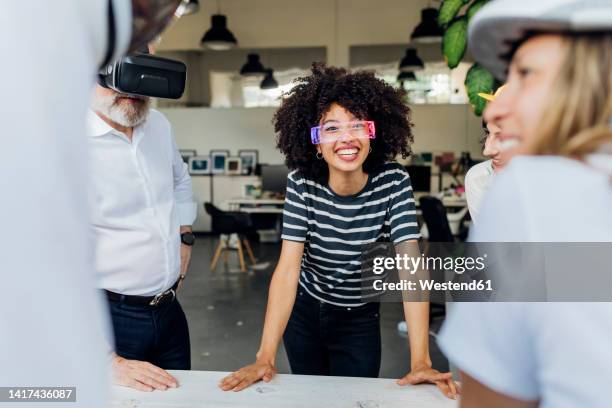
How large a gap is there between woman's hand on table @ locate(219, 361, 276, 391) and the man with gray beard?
466mm

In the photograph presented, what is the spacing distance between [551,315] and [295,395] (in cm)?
101

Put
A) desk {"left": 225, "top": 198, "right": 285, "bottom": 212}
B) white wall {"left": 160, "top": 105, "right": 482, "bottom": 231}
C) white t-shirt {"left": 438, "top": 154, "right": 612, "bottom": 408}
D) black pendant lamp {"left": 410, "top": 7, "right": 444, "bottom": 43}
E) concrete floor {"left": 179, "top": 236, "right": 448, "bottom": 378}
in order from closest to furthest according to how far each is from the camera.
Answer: white t-shirt {"left": 438, "top": 154, "right": 612, "bottom": 408} → concrete floor {"left": 179, "top": 236, "right": 448, "bottom": 378} → black pendant lamp {"left": 410, "top": 7, "right": 444, "bottom": 43} → desk {"left": 225, "top": 198, "right": 285, "bottom": 212} → white wall {"left": 160, "top": 105, "right": 482, "bottom": 231}

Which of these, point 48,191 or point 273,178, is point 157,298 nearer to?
point 48,191

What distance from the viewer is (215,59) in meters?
11.0

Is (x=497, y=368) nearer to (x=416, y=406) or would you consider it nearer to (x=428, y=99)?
(x=416, y=406)

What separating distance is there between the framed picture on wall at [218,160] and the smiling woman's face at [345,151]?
8.59 meters

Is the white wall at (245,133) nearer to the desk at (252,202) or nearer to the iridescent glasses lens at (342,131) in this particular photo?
the desk at (252,202)

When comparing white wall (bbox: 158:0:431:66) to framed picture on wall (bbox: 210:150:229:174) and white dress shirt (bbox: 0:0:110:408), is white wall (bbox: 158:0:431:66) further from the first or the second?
white dress shirt (bbox: 0:0:110:408)

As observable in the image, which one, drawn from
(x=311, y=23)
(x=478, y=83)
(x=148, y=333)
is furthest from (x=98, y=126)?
(x=311, y=23)

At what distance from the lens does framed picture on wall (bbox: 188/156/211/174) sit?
1024 centimetres

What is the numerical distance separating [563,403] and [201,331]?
14.4ft

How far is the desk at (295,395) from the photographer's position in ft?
4.28

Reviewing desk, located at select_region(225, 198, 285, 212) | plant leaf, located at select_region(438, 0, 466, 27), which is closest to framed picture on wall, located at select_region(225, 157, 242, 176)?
desk, located at select_region(225, 198, 285, 212)

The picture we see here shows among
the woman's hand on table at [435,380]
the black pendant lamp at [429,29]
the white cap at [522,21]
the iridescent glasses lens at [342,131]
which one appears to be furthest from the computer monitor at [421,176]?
the white cap at [522,21]
